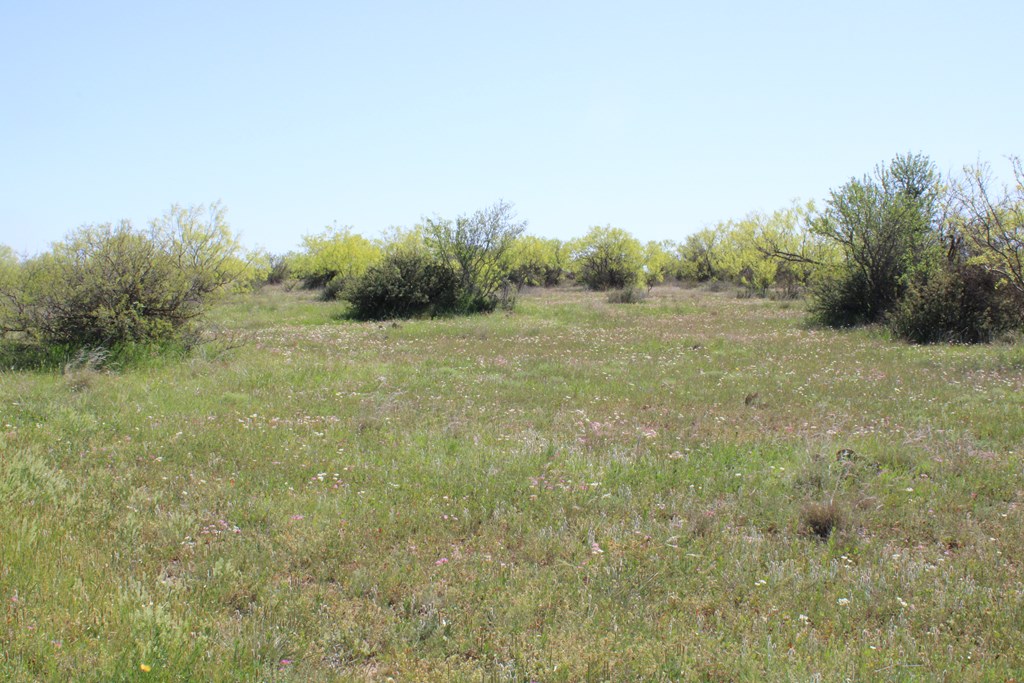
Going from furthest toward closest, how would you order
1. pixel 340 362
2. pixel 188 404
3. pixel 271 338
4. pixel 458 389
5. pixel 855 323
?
pixel 855 323, pixel 271 338, pixel 340 362, pixel 458 389, pixel 188 404

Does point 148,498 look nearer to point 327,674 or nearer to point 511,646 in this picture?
point 327,674

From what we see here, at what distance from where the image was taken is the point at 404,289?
27.8m

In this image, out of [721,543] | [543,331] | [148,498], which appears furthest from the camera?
[543,331]

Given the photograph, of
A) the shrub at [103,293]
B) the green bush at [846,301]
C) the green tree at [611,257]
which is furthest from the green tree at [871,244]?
the green tree at [611,257]

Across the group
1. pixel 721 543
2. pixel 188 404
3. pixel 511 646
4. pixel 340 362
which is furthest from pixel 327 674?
pixel 340 362

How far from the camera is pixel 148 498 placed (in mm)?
5855

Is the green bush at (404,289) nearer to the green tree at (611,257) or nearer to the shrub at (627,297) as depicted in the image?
the shrub at (627,297)

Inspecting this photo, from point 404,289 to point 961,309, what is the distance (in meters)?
19.9

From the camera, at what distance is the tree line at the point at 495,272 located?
1338 centimetres

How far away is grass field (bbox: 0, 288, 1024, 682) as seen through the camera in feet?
12.2

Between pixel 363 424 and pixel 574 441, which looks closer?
pixel 574 441

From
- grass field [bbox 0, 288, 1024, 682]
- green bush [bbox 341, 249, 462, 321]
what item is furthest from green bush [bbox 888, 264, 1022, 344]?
green bush [bbox 341, 249, 462, 321]

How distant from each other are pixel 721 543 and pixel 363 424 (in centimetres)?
510

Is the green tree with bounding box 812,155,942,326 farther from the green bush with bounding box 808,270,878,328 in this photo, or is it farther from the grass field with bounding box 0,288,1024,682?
the grass field with bounding box 0,288,1024,682
